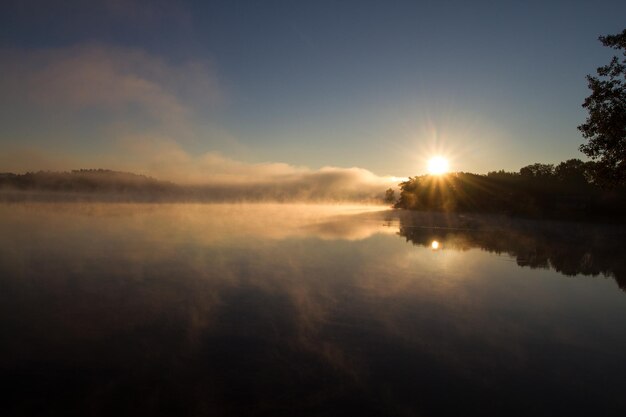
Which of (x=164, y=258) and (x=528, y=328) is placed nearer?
(x=528, y=328)

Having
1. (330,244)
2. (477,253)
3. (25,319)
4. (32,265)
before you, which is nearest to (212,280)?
(25,319)

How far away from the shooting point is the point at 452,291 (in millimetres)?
17812

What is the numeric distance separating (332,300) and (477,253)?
18.8 meters

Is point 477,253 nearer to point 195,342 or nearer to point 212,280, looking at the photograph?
point 212,280

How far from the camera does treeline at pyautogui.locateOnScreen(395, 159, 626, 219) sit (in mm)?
81750

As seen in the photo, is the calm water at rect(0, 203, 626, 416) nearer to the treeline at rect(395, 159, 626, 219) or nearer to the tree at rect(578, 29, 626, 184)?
the tree at rect(578, 29, 626, 184)

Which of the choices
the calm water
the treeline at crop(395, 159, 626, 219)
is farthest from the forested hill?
the calm water

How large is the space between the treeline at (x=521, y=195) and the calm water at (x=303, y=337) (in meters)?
52.8

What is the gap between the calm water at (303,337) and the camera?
8141 mm

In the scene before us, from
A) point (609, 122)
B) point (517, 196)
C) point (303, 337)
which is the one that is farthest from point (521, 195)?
point (303, 337)

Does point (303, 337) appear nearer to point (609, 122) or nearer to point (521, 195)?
point (609, 122)

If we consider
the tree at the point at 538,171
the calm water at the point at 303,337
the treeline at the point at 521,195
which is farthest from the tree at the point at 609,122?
the tree at the point at 538,171

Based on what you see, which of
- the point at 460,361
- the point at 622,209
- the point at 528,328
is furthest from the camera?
the point at 622,209

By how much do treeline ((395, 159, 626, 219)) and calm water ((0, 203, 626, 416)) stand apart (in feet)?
173
